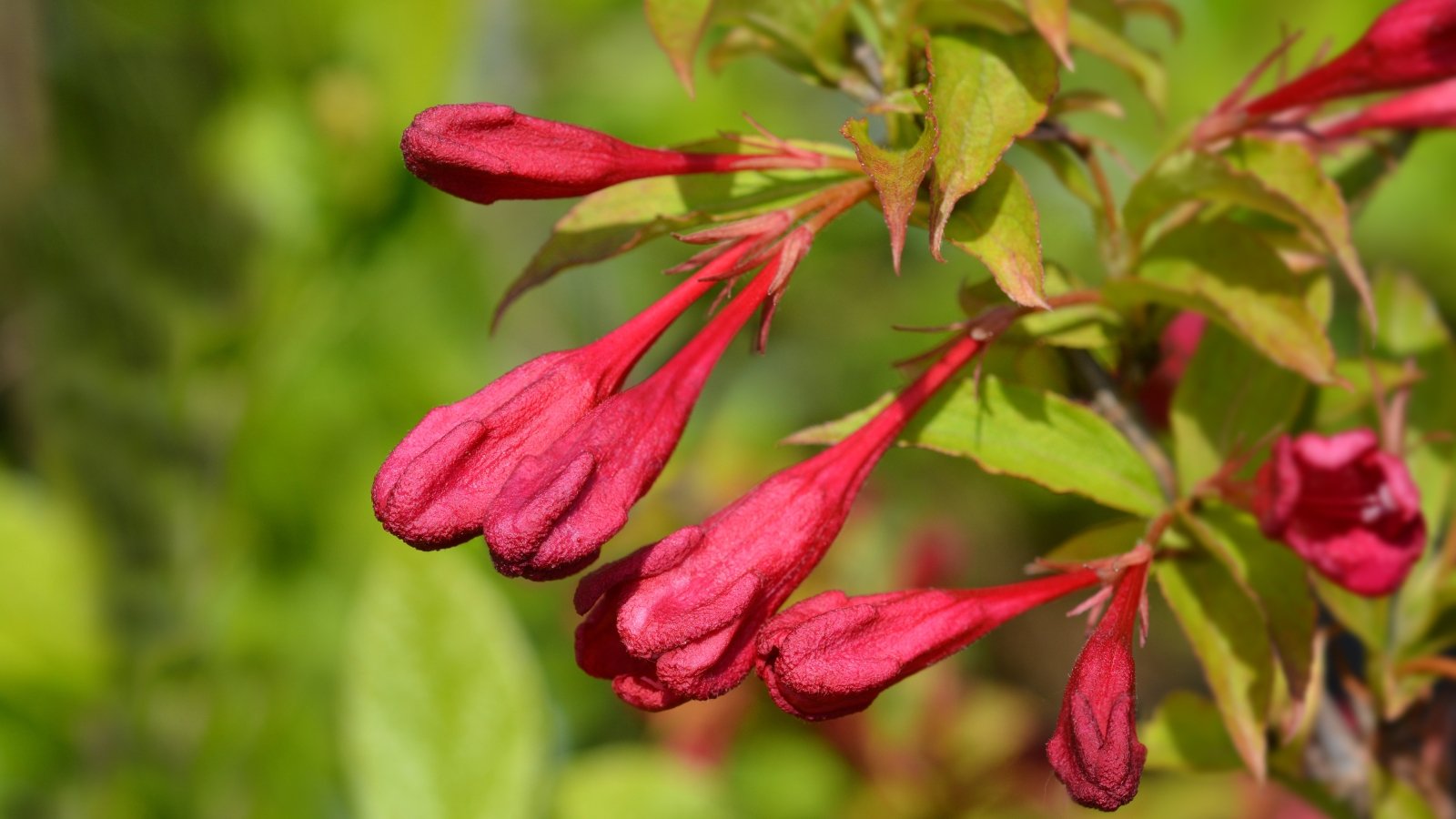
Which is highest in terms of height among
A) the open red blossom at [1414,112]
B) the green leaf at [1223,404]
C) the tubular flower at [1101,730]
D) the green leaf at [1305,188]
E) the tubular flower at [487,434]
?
the tubular flower at [487,434]

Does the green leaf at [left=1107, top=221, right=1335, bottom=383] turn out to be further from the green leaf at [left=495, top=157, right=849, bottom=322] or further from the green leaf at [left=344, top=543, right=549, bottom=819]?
the green leaf at [left=344, top=543, right=549, bottom=819]

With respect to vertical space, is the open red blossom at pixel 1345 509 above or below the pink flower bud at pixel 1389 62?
below

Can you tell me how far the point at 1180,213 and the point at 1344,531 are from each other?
10.4 inches

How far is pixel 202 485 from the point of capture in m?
2.32

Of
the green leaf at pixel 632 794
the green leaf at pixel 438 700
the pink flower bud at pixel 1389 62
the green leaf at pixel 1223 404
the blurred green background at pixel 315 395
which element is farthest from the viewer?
the blurred green background at pixel 315 395

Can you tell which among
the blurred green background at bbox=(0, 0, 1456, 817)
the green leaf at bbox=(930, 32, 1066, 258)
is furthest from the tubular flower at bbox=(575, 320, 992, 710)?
the blurred green background at bbox=(0, 0, 1456, 817)

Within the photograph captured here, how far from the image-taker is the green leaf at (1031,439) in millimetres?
991

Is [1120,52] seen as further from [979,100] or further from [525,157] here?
[525,157]

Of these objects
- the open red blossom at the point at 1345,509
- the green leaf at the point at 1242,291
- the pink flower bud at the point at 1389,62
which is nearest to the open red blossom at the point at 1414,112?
the pink flower bud at the point at 1389,62

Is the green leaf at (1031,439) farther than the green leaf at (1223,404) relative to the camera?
No

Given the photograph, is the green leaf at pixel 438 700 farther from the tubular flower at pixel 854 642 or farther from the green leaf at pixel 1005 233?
the green leaf at pixel 1005 233

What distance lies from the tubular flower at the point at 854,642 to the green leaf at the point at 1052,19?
13.9 inches

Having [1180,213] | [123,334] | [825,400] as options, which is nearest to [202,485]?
[123,334]

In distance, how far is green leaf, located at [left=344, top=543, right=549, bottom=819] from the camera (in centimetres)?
125
